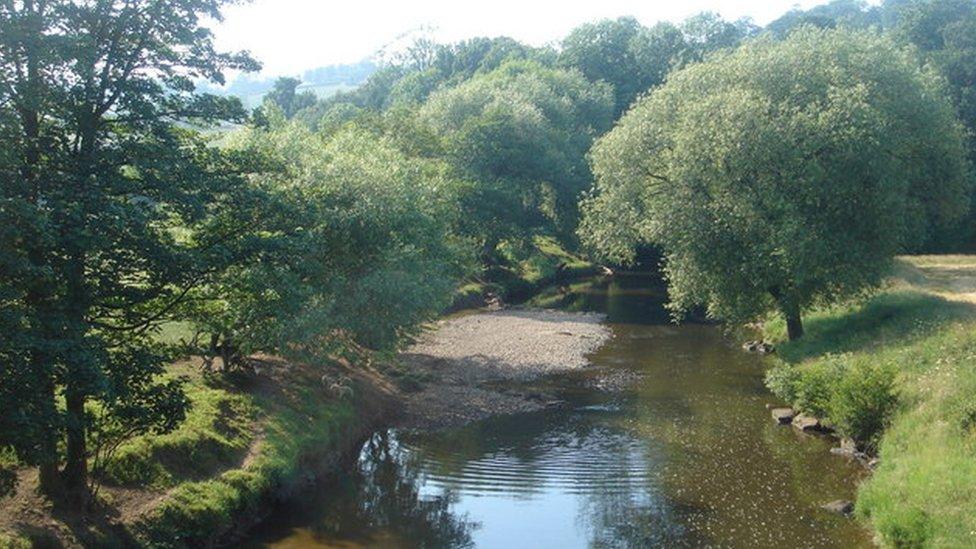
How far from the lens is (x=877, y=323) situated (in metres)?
39.2

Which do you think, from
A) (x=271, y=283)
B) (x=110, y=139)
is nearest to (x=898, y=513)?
(x=271, y=283)

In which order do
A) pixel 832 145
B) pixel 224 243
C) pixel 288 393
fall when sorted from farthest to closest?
pixel 832 145, pixel 288 393, pixel 224 243

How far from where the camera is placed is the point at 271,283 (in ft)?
73.9

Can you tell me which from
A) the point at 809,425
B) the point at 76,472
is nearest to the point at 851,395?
the point at 809,425

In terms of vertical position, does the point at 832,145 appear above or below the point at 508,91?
below

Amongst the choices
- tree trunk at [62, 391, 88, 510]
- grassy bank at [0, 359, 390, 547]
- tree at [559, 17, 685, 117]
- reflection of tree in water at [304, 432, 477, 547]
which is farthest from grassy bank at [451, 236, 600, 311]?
tree trunk at [62, 391, 88, 510]

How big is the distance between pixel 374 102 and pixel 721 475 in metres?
148

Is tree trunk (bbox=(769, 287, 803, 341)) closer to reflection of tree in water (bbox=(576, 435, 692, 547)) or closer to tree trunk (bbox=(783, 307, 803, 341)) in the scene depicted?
tree trunk (bbox=(783, 307, 803, 341))

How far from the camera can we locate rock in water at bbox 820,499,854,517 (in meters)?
23.8

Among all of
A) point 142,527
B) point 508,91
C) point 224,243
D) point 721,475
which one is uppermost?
point 508,91

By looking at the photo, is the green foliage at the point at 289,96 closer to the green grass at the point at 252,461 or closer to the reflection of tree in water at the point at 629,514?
the green grass at the point at 252,461

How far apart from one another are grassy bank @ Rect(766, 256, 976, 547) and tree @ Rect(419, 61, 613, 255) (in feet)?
105

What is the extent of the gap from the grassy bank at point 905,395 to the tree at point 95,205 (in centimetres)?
1773

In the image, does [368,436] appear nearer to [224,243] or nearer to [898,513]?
[224,243]
